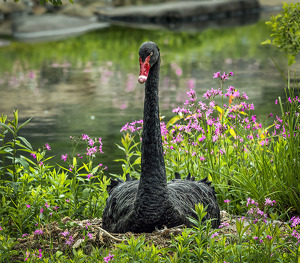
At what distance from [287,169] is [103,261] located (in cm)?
197

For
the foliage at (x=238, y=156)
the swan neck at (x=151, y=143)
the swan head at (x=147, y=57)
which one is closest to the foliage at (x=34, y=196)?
the foliage at (x=238, y=156)

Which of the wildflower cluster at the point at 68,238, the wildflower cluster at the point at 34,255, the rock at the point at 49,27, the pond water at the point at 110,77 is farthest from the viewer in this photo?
the rock at the point at 49,27

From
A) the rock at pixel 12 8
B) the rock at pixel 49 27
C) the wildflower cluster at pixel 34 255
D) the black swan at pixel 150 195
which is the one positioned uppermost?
the rock at pixel 12 8

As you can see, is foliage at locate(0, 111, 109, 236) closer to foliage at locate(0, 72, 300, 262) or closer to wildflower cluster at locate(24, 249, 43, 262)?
foliage at locate(0, 72, 300, 262)

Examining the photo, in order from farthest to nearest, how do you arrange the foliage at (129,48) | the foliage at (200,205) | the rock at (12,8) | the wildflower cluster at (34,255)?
1. the rock at (12,8)
2. the foliage at (129,48)
3. the wildflower cluster at (34,255)
4. the foliage at (200,205)

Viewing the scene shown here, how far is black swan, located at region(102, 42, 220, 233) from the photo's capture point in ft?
13.5

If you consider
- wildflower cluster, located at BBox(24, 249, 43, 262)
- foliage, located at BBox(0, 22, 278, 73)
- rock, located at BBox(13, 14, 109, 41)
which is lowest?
wildflower cluster, located at BBox(24, 249, 43, 262)

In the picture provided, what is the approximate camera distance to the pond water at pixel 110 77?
9.10m

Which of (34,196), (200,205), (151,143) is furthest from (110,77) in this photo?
(200,205)

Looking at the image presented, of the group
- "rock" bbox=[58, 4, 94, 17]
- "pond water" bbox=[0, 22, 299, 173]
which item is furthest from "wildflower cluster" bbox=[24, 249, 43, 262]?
"rock" bbox=[58, 4, 94, 17]

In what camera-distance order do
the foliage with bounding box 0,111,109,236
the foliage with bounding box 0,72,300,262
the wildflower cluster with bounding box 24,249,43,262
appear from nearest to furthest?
1. the foliage with bounding box 0,72,300,262
2. the wildflower cluster with bounding box 24,249,43,262
3. the foliage with bounding box 0,111,109,236

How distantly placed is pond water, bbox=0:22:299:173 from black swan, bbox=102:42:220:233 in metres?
2.45

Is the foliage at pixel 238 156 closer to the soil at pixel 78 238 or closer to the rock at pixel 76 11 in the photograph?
the soil at pixel 78 238

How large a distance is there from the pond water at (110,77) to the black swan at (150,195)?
245 centimetres
